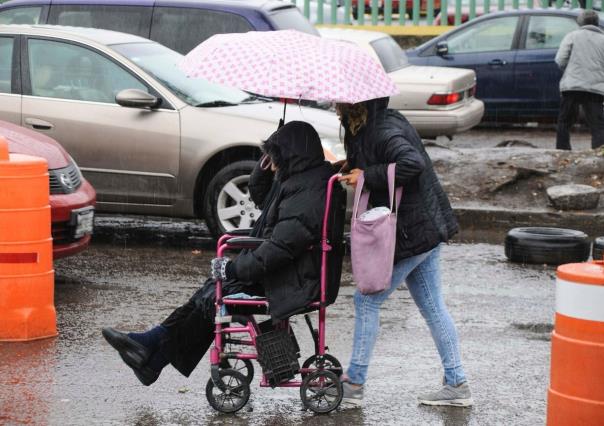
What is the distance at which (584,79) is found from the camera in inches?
593

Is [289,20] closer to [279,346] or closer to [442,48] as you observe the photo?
[442,48]

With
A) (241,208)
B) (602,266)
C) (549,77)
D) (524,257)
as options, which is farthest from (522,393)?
(549,77)

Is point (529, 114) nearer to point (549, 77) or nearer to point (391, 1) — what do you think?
point (549, 77)

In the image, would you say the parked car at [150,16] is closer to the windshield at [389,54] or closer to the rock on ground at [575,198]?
the windshield at [389,54]

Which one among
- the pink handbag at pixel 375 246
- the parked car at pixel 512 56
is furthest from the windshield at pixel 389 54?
the pink handbag at pixel 375 246

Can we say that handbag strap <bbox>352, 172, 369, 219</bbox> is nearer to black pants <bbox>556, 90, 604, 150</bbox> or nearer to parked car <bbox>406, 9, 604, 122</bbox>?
black pants <bbox>556, 90, 604, 150</bbox>

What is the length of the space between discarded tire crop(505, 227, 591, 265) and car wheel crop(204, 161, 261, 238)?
2066 millimetres

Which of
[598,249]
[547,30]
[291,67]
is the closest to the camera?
[291,67]

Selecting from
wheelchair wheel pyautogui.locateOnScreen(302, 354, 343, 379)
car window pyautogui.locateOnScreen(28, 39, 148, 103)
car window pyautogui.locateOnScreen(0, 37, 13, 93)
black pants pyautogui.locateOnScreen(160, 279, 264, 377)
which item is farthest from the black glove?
car window pyautogui.locateOnScreen(0, 37, 13, 93)

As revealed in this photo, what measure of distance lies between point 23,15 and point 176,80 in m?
3.11

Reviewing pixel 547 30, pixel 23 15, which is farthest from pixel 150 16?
pixel 547 30

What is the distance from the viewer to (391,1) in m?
21.8

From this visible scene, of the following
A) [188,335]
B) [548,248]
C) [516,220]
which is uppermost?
[188,335]

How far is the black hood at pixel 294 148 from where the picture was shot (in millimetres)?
6043
